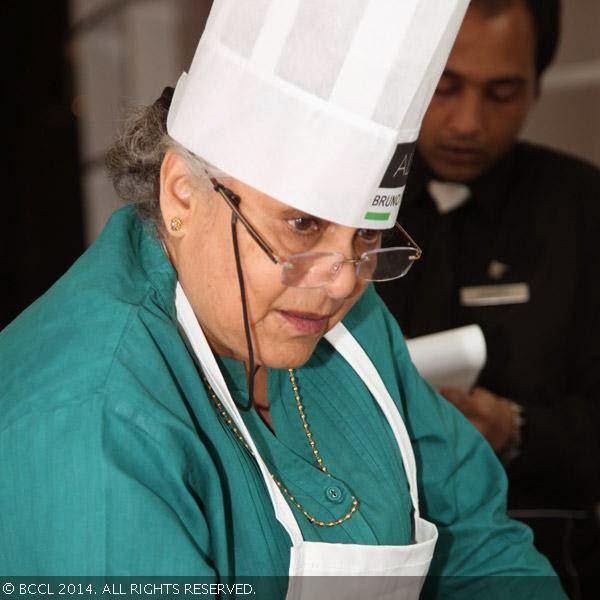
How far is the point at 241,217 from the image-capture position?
1127 millimetres

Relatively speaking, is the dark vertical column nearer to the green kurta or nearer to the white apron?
the green kurta

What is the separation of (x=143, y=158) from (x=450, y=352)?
0.69m

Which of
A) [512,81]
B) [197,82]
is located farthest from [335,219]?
[512,81]

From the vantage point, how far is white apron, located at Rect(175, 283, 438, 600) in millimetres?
1166

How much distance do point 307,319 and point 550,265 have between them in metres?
1.03

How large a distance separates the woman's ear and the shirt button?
393 mm

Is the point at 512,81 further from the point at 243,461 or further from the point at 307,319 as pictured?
the point at 243,461

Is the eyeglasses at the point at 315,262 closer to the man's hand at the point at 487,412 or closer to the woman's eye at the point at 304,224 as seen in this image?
the woman's eye at the point at 304,224

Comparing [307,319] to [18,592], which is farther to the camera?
[307,319]

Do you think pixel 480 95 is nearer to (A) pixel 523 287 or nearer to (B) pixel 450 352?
(A) pixel 523 287

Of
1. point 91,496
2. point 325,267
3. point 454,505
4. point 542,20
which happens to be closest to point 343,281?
point 325,267

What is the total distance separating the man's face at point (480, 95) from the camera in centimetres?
195

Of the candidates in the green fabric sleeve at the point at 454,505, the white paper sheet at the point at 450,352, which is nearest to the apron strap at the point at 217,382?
the green fabric sleeve at the point at 454,505

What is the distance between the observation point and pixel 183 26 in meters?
3.03
